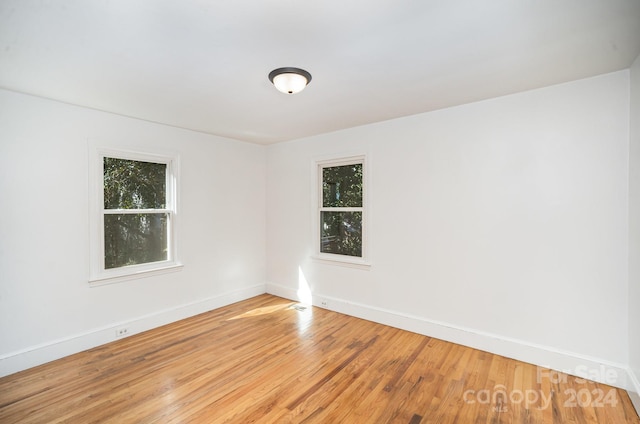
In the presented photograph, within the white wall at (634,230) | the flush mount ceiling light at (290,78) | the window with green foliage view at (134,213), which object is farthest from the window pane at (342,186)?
the white wall at (634,230)

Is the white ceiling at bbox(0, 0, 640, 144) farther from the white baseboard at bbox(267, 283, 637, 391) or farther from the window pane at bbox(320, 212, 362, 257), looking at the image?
the white baseboard at bbox(267, 283, 637, 391)

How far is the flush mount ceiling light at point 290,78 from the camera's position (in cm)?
221

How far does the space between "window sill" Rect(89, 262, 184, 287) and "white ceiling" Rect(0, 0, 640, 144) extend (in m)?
1.84

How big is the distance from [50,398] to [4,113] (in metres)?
2.47

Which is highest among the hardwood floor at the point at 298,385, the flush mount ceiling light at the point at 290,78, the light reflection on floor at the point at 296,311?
the flush mount ceiling light at the point at 290,78

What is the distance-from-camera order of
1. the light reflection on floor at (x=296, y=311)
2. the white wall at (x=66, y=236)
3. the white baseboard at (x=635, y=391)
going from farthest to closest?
1. the light reflection on floor at (x=296, y=311)
2. the white wall at (x=66, y=236)
3. the white baseboard at (x=635, y=391)

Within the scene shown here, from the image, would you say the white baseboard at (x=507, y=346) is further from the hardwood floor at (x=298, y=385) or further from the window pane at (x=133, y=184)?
the window pane at (x=133, y=184)

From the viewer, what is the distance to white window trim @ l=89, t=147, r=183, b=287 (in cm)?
319

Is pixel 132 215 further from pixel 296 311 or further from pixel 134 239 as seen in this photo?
pixel 296 311

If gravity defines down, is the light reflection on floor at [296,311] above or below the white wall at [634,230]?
below

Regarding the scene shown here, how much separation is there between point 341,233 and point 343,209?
0.36m

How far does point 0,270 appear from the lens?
2.64 m

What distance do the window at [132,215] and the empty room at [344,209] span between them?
26 mm

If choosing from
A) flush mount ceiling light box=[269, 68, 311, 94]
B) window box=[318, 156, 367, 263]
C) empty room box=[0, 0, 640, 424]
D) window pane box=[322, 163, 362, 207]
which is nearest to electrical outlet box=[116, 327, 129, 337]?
empty room box=[0, 0, 640, 424]
